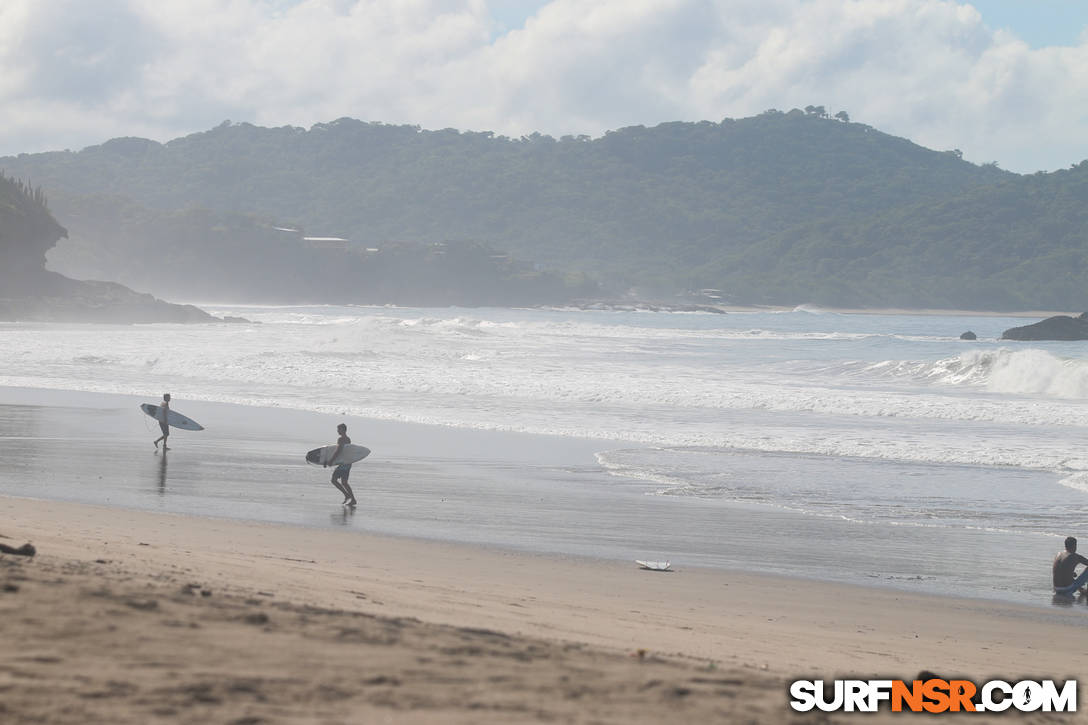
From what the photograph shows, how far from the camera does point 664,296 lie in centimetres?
15500

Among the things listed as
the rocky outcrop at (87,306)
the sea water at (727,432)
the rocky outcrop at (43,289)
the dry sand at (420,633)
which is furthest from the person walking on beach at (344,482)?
the rocky outcrop at (43,289)

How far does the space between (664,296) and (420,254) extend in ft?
110

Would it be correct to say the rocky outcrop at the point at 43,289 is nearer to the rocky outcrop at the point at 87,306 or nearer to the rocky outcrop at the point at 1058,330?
the rocky outcrop at the point at 87,306

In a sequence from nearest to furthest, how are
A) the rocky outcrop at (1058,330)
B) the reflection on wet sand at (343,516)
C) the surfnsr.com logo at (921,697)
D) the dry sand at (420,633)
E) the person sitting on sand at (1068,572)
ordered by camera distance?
the dry sand at (420,633), the surfnsr.com logo at (921,697), the person sitting on sand at (1068,572), the reflection on wet sand at (343,516), the rocky outcrop at (1058,330)

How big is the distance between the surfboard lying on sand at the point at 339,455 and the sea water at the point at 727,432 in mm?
821

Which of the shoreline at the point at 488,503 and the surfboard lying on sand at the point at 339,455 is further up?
the surfboard lying on sand at the point at 339,455

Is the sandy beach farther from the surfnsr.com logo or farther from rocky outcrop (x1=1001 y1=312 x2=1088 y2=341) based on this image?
rocky outcrop (x1=1001 y1=312 x2=1088 y2=341)

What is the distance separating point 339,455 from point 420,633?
825cm

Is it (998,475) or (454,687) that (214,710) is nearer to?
(454,687)

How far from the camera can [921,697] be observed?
497 cm

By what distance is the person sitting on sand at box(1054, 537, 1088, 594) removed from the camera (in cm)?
944

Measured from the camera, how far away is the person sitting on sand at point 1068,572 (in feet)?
31.0

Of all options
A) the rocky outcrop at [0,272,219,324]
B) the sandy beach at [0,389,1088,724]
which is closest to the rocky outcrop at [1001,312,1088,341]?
the rocky outcrop at [0,272,219,324]

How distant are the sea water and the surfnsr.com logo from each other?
3.92 m
